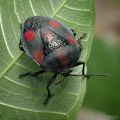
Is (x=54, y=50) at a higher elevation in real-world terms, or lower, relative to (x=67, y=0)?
lower

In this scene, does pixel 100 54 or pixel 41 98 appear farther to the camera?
pixel 100 54

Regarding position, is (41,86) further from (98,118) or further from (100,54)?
(98,118)

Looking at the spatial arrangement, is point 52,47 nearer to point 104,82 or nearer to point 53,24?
point 53,24

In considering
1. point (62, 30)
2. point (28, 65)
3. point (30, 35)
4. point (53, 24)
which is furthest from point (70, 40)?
point (28, 65)

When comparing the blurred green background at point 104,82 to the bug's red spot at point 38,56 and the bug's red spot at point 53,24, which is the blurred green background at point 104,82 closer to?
the bug's red spot at point 38,56

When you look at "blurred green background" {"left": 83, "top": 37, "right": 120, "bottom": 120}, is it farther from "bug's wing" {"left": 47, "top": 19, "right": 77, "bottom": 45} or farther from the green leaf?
the green leaf

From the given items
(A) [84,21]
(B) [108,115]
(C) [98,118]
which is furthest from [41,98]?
(C) [98,118]

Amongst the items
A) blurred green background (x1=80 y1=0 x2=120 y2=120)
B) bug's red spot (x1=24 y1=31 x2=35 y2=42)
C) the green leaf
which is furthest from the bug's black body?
blurred green background (x1=80 y1=0 x2=120 y2=120)
